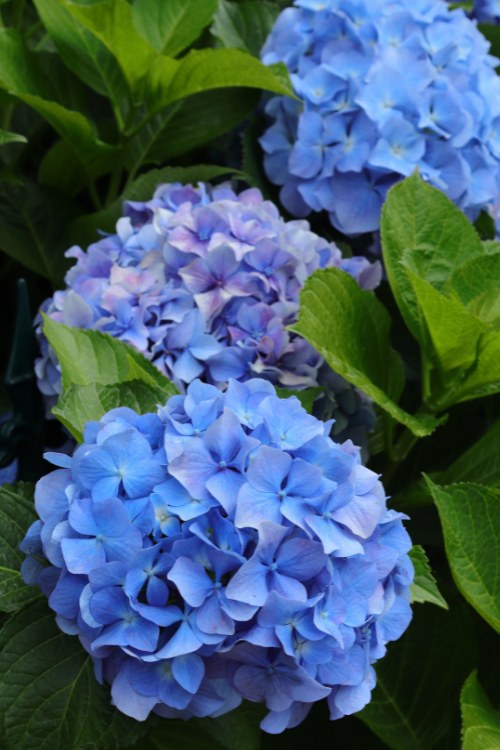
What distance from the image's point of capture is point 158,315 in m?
0.69

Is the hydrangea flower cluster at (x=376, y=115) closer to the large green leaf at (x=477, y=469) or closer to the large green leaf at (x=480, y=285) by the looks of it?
the large green leaf at (x=480, y=285)

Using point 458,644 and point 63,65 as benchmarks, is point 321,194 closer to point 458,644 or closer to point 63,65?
point 63,65

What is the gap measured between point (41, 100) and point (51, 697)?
2.05 ft

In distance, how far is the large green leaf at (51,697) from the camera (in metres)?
0.46

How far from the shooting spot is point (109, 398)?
0.55 m

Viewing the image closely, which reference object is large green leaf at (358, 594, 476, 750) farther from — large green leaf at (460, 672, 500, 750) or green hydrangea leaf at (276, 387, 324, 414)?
green hydrangea leaf at (276, 387, 324, 414)

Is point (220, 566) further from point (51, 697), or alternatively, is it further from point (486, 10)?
point (486, 10)

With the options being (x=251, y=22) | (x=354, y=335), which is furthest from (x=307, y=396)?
(x=251, y=22)

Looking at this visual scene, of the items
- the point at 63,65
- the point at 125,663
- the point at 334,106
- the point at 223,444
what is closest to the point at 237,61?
the point at 334,106

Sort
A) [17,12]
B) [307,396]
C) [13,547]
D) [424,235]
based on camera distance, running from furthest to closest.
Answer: [17,12] → [424,235] → [307,396] → [13,547]

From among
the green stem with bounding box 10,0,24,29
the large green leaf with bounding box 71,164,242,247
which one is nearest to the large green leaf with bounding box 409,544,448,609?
the large green leaf with bounding box 71,164,242,247

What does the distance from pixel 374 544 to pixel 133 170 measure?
68 cm

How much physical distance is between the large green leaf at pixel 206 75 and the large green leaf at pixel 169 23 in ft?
0.30

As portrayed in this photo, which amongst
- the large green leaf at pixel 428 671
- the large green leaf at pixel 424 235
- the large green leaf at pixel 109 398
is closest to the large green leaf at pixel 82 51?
the large green leaf at pixel 424 235
